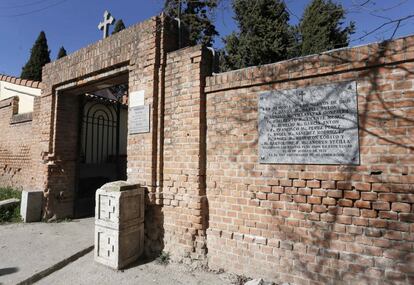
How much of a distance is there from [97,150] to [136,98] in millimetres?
3905

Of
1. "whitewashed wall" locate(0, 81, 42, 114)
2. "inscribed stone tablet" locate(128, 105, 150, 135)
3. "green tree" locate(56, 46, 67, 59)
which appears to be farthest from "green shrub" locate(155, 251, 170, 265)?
"green tree" locate(56, 46, 67, 59)

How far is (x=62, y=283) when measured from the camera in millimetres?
3480

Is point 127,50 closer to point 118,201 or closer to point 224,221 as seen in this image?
point 118,201

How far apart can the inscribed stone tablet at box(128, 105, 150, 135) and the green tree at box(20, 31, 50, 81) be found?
1757 cm

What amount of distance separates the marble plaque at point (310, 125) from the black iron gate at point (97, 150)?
198 inches

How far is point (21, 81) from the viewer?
890 centimetres

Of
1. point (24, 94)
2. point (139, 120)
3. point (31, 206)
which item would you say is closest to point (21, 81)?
point (24, 94)

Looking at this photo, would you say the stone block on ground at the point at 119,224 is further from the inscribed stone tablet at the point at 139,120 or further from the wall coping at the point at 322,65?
the wall coping at the point at 322,65

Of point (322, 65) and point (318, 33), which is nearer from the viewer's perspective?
point (322, 65)

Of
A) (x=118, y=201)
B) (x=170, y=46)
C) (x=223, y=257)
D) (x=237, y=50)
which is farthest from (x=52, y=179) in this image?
(x=237, y=50)

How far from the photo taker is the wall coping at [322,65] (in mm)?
2695

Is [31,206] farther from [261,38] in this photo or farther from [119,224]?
[261,38]

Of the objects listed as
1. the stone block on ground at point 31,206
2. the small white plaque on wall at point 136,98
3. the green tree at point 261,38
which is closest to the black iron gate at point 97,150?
the stone block on ground at point 31,206

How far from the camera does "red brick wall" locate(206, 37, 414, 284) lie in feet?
8.71
